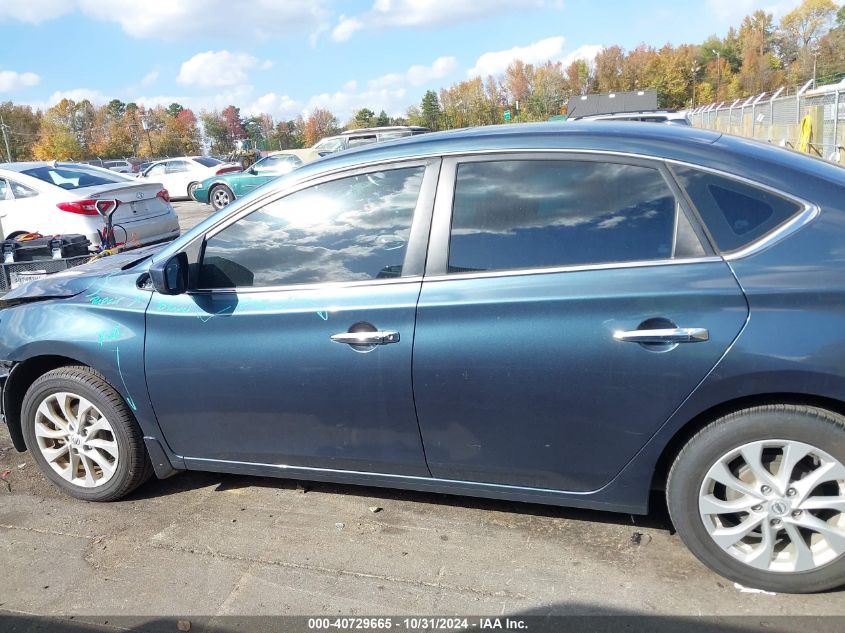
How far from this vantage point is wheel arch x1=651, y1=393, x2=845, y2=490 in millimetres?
2383

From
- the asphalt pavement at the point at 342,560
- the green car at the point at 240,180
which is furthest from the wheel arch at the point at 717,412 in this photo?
the green car at the point at 240,180

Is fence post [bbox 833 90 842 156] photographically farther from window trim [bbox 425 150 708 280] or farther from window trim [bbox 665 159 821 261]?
window trim [bbox 425 150 708 280]

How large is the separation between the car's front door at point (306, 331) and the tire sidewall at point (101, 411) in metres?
0.28

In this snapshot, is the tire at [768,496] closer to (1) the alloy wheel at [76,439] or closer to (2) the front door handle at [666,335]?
(2) the front door handle at [666,335]

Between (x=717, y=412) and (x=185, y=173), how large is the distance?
Result: 2251 cm

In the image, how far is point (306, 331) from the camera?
9.59ft

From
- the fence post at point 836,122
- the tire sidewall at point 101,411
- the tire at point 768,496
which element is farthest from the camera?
the fence post at point 836,122

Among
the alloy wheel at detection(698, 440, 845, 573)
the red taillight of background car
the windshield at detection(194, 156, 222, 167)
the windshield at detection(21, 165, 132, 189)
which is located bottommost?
the alloy wheel at detection(698, 440, 845, 573)

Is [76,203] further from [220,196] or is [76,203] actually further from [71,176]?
[220,196]

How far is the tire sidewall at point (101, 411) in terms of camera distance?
339 centimetres

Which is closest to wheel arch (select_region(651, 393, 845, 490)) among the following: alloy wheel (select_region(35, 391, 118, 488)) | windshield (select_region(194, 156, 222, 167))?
alloy wheel (select_region(35, 391, 118, 488))

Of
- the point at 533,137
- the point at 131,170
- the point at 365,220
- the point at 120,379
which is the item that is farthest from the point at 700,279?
the point at 131,170

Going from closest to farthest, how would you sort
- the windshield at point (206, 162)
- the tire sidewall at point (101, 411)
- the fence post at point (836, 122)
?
the tire sidewall at point (101, 411) → the fence post at point (836, 122) → the windshield at point (206, 162)

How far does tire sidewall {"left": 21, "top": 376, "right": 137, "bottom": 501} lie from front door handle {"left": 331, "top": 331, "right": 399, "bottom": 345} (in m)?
1.32
